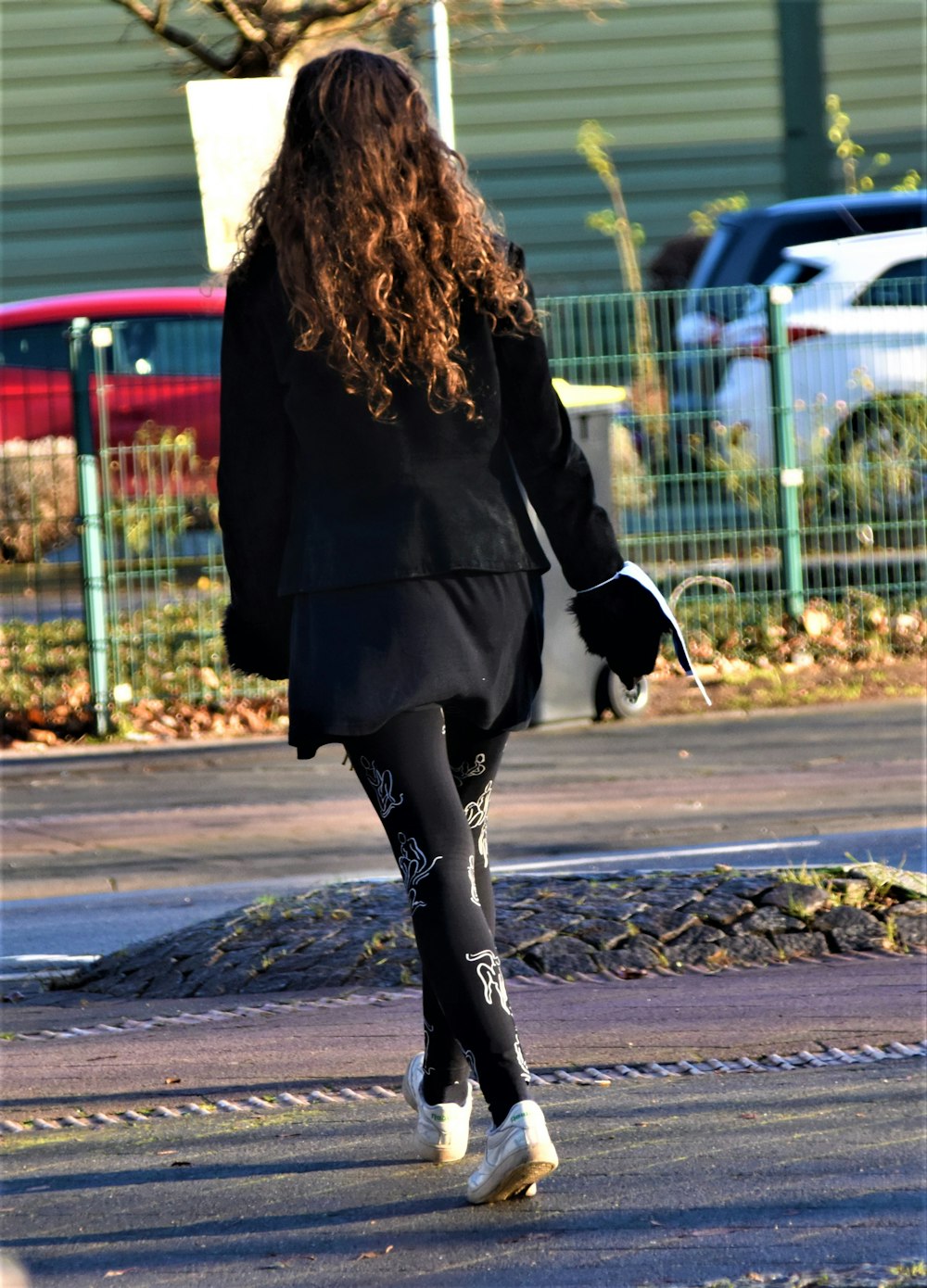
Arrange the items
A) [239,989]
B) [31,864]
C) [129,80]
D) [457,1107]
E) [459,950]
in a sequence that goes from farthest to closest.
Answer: [129,80] < [31,864] < [239,989] < [457,1107] < [459,950]

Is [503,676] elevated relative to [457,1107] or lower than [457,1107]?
elevated

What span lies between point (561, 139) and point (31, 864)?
47.5ft

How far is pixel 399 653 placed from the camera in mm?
3180

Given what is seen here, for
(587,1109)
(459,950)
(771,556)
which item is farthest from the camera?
(771,556)

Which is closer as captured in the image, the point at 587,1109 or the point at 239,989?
the point at 587,1109

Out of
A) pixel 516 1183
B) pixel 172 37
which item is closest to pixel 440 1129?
pixel 516 1183

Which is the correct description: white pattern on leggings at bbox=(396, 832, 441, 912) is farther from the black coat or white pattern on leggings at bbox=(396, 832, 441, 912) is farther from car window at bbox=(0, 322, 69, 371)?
car window at bbox=(0, 322, 69, 371)

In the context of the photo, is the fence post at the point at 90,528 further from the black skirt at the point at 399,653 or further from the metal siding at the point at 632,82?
the metal siding at the point at 632,82

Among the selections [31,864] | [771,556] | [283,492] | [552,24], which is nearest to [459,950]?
[283,492]

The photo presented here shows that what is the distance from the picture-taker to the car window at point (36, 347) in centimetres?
1135

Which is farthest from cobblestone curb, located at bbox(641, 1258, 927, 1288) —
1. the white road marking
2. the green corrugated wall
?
the green corrugated wall

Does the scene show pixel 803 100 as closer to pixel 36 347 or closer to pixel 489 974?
pixel 36 347

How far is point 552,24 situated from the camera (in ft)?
64.6

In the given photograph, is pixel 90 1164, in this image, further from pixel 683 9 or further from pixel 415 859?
pixel 683 9
